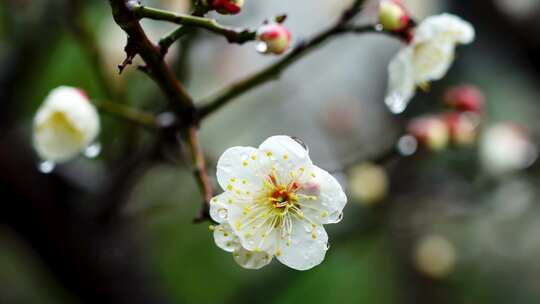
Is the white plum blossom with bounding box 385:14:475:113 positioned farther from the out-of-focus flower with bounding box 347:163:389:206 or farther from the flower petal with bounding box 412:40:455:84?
the out-of-focus flower with bounding box 347:163:389:206

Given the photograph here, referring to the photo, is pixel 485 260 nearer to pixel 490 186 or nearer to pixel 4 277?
pixel 490 186

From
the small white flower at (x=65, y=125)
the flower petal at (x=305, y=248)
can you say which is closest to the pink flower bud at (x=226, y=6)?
the flower petal at (x=305, y=248)

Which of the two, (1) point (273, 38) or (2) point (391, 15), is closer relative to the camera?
(1) point (273, 38)

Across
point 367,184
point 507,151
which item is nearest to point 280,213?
point 367,184

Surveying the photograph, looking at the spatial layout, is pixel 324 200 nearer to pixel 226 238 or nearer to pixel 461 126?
pixel 226 238

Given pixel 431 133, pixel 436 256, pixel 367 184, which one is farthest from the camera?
pixel 436 256

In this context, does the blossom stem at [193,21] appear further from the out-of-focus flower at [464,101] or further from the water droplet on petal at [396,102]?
the out-of-focus flower at [464,101]

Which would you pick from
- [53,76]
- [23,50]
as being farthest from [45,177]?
[53,76]
